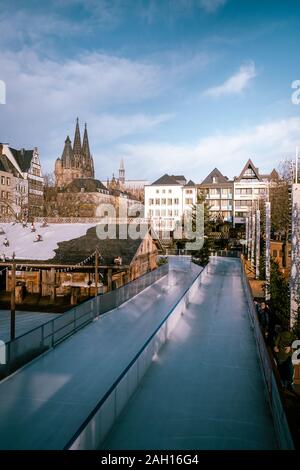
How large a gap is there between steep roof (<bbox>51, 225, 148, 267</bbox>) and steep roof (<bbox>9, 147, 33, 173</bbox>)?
4696cm

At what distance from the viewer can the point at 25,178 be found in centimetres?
6694

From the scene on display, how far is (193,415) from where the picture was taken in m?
8.08

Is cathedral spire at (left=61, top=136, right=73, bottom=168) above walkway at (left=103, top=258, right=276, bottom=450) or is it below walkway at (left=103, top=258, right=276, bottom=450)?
above

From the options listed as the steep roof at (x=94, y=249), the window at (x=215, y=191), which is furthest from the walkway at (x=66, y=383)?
the window at (x=215, y=191)

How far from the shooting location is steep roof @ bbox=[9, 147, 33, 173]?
67438mm

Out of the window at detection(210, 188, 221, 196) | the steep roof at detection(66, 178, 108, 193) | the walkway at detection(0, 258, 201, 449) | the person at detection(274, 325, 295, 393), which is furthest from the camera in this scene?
the steep roof at detection(66, 178, 108, 193)

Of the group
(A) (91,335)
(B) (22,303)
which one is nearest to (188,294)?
(A) (91,335)

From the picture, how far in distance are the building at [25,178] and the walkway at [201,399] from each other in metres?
51.2

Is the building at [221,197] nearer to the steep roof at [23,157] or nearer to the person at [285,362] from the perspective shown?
the steep roof at [23,157]

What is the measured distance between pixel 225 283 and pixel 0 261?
15.4m

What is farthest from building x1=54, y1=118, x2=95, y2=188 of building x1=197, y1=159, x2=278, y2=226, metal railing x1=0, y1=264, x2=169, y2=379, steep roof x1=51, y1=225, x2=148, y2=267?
metal railing x1=0, y1=264, x2=169, y2=379

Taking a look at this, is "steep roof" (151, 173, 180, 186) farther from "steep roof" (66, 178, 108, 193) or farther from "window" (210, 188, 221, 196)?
"steep roof" (66, 178, 108, 193)

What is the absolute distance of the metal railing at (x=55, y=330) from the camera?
10.0 m
